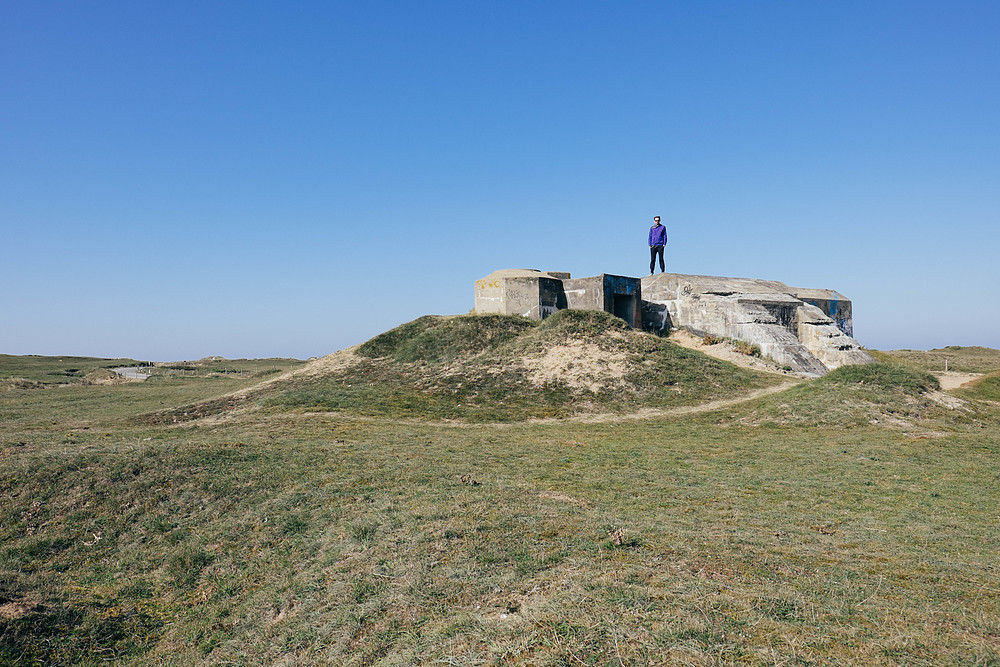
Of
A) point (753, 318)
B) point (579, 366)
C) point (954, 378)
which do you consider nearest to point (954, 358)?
point (954, 378)

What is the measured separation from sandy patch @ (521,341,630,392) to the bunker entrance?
5.07 metres

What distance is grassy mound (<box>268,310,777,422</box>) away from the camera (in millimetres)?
17297

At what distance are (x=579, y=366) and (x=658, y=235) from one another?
9568 mm

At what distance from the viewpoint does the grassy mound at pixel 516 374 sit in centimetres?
1730

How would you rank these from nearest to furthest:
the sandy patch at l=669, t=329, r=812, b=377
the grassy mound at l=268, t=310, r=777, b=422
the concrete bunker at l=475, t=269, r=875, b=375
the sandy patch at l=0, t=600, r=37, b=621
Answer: the sandy patch at l=0, t=600, r=37, b=621 → the grassy mound at l=268, t=310, r=777, b=422 → the sandy patch at l=669, t=329, r=812, b=377 → the concrete bunker at l=475, t=269, r=875, b=375

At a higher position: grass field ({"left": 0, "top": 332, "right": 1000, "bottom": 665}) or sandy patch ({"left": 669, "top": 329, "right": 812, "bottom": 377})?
sandy patch ({"left": 669, "top": 329, "right": 812, "bottom": 377})

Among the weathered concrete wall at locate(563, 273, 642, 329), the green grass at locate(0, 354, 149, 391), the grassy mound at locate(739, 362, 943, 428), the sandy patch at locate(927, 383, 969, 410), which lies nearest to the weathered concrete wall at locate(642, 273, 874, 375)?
the weathered concrete wall at locate(563, 273, 642, 329)

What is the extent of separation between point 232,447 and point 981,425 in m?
17.6

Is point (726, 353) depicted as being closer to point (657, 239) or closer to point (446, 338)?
point (657, 239)

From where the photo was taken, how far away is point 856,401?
14641mm

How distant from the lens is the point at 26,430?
52.0 ft

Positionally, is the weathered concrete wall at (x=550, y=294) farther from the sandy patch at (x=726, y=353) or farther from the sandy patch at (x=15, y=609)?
the sandy patch at (x=15, y=609)

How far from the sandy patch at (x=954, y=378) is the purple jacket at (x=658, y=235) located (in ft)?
40.6

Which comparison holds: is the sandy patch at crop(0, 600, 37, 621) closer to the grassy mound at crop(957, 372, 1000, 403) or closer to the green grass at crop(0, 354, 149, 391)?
the grassy mound at crop(957, 372, 1000, 403)
